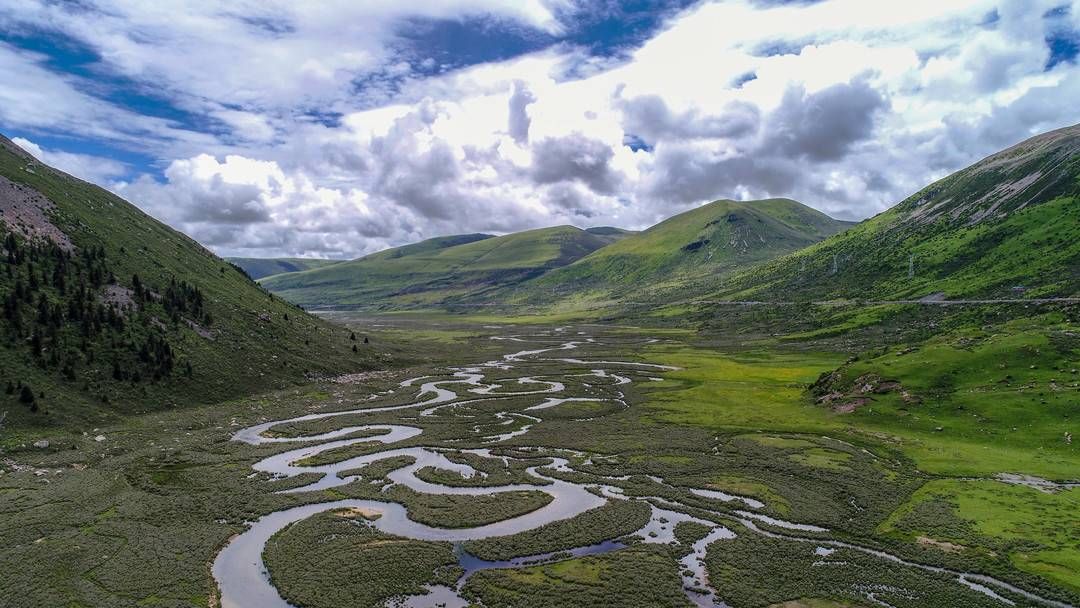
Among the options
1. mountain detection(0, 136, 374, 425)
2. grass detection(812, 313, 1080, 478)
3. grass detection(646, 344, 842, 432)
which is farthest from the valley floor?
mountain detection(0, 136, 374, 425)

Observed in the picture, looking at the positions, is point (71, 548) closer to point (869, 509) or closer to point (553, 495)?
point (553, 495)

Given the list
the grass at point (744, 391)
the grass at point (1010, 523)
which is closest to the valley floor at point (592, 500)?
the grass at point (1010, 523)

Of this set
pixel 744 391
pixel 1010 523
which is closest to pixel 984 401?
pixel 1010 523

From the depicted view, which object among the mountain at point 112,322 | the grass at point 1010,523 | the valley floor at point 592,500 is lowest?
the grass at point 1010,523

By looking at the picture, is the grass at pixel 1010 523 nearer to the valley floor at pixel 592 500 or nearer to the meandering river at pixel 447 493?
the valley floor at pixel 592 500

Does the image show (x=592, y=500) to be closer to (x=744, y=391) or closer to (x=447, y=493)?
(x=447, y=493)

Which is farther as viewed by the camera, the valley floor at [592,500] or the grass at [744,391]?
the grass at [744,391]
